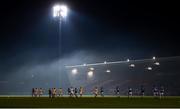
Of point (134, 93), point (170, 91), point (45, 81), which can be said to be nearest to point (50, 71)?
point (45, 81)

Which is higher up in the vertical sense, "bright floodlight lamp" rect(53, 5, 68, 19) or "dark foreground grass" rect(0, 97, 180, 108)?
"bright floodlight lamp" rect(53, 5, 68, 19)

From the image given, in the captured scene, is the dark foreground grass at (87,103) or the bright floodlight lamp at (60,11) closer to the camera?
the dark foreground grass at (87,103)

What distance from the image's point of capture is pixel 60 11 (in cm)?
5244

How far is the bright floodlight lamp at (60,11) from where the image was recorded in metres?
52.4

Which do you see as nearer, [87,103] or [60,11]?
[87,103]

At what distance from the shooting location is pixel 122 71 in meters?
84.2

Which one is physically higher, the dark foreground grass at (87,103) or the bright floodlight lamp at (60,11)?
the bright floodlight lamp at (60,11)

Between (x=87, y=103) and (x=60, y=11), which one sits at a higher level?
(x=60, y=11)

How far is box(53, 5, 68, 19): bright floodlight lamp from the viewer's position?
52438 mm

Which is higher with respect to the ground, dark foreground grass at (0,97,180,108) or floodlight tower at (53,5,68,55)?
floodlight tower at (53,5,68,55)

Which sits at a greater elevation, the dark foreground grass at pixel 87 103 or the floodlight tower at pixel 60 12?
the floodlight tower at pixel 60 12

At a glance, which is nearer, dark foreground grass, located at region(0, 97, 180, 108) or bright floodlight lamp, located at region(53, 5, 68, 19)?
dark foreground grass, located at region(0, 97, 180, 108)

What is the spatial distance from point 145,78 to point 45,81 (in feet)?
80.8

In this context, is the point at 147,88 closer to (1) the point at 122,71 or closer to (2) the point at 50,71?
(1) the point at 122,71
